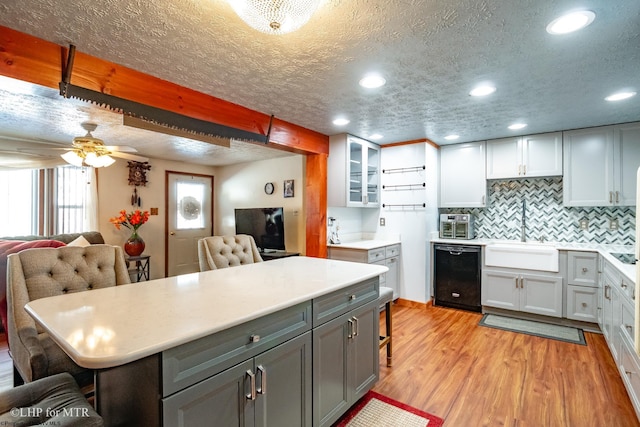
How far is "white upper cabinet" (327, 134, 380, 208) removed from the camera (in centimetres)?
392

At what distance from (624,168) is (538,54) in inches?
99.7

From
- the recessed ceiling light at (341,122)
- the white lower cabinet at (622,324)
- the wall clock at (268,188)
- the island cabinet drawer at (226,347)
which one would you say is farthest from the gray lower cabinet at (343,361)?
the wall clock at (268,188)

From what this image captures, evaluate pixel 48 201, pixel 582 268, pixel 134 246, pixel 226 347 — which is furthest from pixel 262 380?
pixel 48 201

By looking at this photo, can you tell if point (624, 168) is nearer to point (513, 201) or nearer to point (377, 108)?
point (513, 201)

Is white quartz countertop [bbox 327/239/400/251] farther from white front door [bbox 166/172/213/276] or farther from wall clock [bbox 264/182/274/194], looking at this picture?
white front door [bbox 166/172/213/276]

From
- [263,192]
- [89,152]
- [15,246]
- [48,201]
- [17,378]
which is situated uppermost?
[89,152]

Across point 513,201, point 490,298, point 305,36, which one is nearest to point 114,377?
point 305,36

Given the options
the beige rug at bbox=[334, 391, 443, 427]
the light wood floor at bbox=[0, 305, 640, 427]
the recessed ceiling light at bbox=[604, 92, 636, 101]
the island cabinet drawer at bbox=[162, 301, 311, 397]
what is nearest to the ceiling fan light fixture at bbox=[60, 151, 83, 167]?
the light wood floor at bbox=[0, 305, 640, 427]

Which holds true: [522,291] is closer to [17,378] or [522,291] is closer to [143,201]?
[17,378]

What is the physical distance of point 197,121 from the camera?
2.34 m

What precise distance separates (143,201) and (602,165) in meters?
6.66

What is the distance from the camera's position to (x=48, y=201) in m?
4.66

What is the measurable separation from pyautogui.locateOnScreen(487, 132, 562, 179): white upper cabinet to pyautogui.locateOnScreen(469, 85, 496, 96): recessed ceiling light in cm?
179

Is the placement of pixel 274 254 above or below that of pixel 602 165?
below
